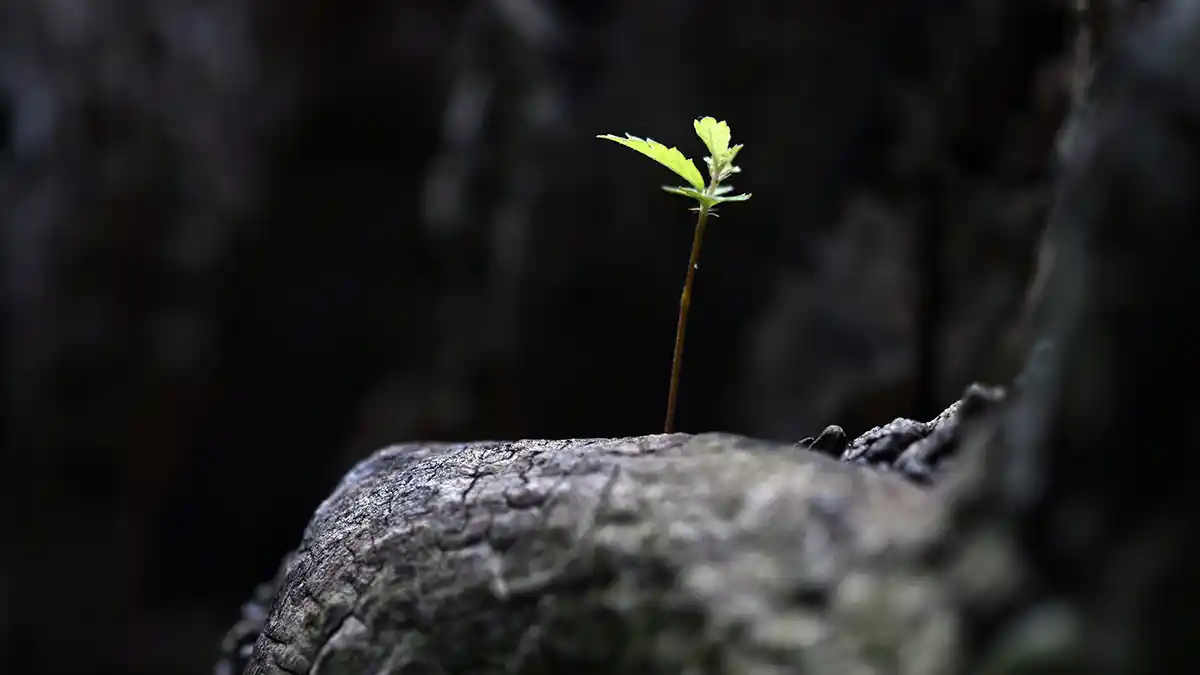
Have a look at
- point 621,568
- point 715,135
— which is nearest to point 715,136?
point 715,135

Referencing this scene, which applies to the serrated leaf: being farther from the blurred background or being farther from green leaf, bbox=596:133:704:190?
the blurred background

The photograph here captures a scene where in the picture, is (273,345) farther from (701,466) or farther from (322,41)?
(701,466)

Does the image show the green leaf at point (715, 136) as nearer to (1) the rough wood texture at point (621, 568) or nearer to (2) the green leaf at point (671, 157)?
(2) the green leaf at point (671, 157)

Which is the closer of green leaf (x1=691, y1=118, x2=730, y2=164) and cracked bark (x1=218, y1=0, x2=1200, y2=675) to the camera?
cracked bark (x1=218, y1=0, x2=1200, y2=675)

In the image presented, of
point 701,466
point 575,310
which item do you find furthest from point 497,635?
point 575,310

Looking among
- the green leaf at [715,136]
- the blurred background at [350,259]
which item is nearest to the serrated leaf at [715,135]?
the green leaf at [715,136]

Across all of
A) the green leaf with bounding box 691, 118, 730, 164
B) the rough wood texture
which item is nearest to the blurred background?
the green leaf with bounding box 691, 118, 730, 164
